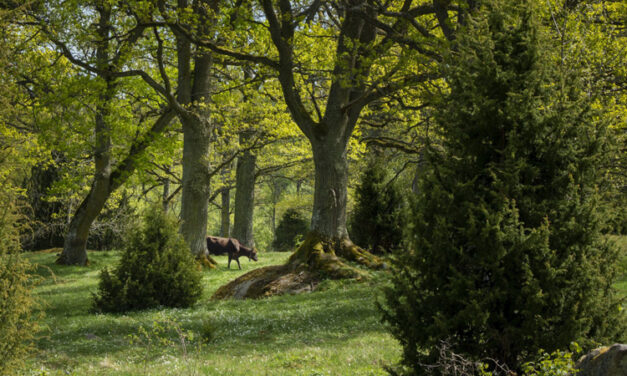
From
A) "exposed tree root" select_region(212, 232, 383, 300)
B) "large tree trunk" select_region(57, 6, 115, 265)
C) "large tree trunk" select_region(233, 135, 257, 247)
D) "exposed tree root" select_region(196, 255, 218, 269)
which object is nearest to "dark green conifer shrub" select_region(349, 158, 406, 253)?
"exposed tree root" select_region(212, 232, 383, 300)

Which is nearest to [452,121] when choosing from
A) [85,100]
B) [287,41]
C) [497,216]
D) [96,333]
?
[497,216]

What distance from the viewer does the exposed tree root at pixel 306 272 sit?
15.4m

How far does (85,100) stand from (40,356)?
14.3 metres

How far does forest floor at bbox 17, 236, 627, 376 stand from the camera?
24.5 ft

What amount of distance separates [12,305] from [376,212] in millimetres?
16034

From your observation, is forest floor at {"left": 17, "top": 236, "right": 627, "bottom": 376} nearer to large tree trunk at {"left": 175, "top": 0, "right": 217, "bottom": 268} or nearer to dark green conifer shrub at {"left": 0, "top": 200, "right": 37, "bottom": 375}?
dark green conifer shrub at {"left": 0, "top": 200, "right": 37, "bottom": 375}

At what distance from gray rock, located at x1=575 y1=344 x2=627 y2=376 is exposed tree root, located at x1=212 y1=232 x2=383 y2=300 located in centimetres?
1119

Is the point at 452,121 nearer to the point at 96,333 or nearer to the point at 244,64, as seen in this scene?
the point at 96,333

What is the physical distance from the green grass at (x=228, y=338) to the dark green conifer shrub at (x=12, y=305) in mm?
374

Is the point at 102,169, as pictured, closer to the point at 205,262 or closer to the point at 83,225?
the point at 83,225

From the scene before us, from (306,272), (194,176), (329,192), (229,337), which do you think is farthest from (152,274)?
(194,176)

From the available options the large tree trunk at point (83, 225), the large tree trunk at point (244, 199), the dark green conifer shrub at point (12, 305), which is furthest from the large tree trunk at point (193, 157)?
the dark green conifer shrub at point (12, 305)

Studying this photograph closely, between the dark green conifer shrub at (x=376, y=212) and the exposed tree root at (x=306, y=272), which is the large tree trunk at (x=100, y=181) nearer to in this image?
the dark green conifer shrub at (x=376, y=212)

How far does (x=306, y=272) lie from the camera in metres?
Answer: 15.8
